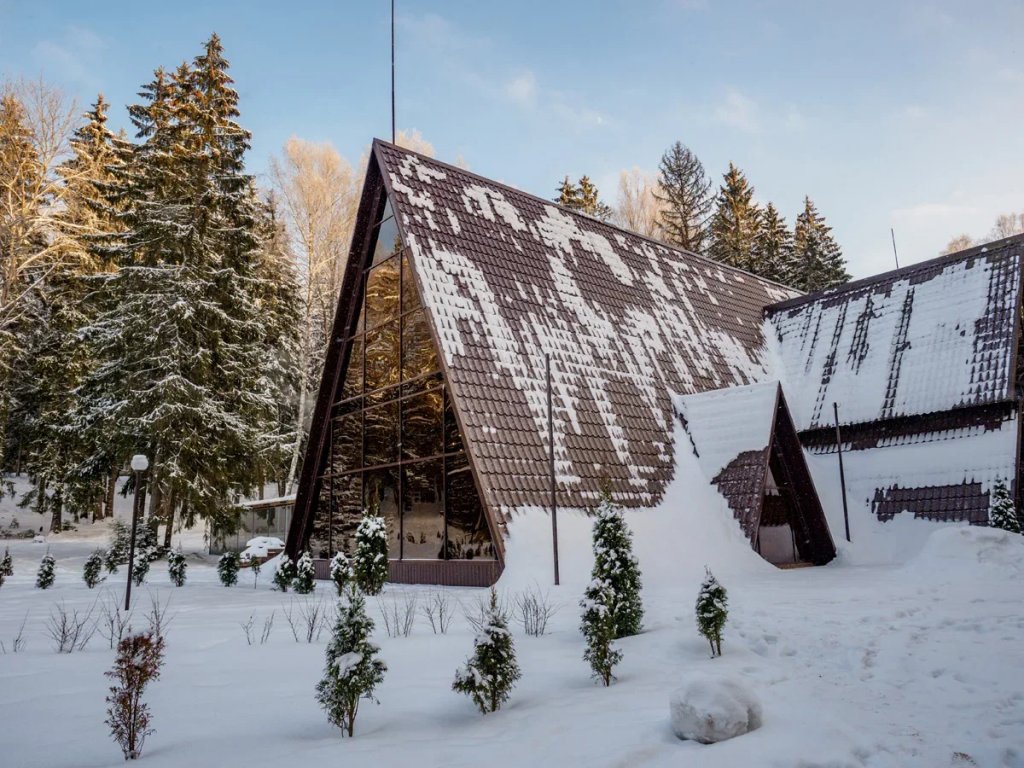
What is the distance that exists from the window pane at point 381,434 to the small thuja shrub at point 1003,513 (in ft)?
38.7

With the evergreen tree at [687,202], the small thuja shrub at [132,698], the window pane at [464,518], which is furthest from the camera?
the evergreen tree at [687,202]

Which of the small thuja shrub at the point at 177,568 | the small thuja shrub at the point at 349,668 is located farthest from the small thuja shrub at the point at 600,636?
the small thuja shrub at the point at 177,568

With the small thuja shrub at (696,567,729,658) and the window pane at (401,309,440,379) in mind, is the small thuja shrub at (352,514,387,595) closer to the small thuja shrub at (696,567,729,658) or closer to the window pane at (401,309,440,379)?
the window pane at (401,309,440,379)

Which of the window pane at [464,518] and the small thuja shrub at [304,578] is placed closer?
the window pane at [464,518]

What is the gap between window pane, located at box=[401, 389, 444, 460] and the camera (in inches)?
506

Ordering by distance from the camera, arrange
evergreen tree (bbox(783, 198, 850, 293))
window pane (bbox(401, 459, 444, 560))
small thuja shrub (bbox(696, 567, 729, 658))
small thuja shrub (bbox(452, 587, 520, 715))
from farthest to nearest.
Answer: evergreen tree (bbox(783, 198, 850, 293)), window pane (bbox(401, 459, 444, 560)), small thuja shrub (bbox(696, 567, 729, 658)), small thuja shrub (bbox(452, 587, 520, 715))

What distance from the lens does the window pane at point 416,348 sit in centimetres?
1333

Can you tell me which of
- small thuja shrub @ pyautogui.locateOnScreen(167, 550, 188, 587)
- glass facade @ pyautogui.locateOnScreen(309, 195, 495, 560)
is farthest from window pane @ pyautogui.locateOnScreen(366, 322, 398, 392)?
small thuja shrub @ pyautogui.locateOnScreen(167, 550, 188, 587)

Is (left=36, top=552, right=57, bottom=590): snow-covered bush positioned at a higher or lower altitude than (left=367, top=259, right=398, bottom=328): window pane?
lower

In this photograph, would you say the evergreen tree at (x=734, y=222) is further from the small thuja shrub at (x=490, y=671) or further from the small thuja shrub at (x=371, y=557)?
the small thuja shrub at (x=490, y=671)

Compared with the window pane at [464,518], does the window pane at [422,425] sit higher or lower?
higher

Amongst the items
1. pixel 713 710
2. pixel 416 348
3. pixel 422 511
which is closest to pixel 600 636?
pixel 713 710

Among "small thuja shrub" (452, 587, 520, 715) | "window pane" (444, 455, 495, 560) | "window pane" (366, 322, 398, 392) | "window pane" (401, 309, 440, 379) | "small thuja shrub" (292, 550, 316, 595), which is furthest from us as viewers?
"window pane" (366, 322, 398, 392)

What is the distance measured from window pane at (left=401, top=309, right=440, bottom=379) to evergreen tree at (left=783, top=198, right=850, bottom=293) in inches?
1113
